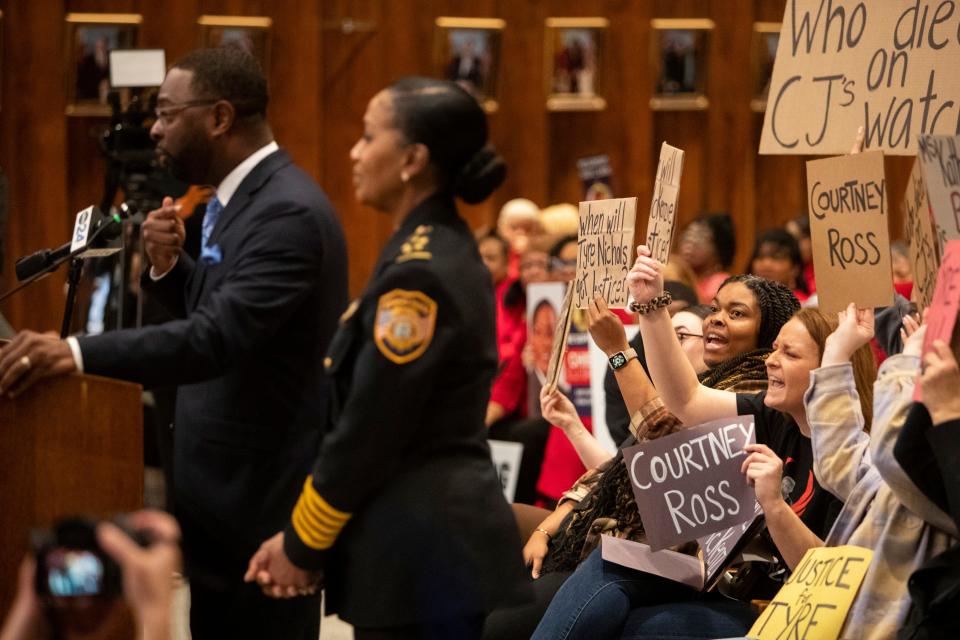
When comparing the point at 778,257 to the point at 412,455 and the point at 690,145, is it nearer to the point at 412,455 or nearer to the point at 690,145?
the point at 690,145

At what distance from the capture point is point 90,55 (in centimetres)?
818

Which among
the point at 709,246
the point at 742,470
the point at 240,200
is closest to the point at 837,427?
the point at 742,470

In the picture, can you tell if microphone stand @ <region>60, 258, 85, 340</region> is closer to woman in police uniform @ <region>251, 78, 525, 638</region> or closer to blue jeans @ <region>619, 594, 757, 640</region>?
woman in police uniform @ <region>251, 78, 525, 638</region>

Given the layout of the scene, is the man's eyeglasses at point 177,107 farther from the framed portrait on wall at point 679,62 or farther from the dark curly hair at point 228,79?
the framed portrait on wall at point 679,62

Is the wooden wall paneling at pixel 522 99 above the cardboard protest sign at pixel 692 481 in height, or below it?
above

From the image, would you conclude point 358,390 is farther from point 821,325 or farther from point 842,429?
point 821,325

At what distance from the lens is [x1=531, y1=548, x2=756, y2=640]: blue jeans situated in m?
3.13

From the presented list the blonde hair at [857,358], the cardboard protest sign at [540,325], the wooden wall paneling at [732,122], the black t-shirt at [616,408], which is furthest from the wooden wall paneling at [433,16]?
A: the blonde hair at [857,358]

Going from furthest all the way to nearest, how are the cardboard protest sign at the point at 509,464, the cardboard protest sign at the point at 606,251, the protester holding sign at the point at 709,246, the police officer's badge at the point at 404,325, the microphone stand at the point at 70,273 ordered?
the protester holding sign at the point at 709,246 → the cardboard protest sign at the point at 509,464 → the cardboard protest sign at the point at 606,251 → the microphone stand at the point at 70,273 → the police officer's badge at the point at 404,325

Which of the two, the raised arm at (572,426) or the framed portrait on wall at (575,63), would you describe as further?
the framed portrait on wall at (575,63)

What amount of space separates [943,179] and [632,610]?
1287 millimetres

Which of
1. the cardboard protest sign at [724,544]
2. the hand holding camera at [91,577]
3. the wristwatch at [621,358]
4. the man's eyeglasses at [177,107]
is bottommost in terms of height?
the cardboard protest sign at [724,544]

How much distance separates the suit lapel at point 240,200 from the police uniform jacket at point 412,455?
0.63 metres

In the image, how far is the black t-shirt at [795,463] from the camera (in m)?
3.05
